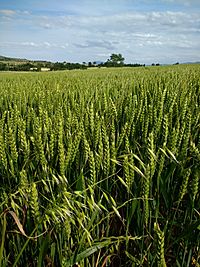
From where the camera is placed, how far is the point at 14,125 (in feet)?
3.59

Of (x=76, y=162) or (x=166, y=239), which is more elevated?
(x=76, y=162)

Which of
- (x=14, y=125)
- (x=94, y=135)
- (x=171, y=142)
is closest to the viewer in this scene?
(x=171, y=142)

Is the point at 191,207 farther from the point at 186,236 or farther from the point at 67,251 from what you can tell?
the point at 67,251

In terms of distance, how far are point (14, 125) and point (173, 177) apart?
24.5 inches

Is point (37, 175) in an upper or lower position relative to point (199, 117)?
lower

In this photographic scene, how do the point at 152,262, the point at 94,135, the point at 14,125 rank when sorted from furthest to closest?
1. the point at 14,125
2. the point at 94,135
3. the point at 152,262

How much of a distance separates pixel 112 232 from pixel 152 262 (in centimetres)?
20

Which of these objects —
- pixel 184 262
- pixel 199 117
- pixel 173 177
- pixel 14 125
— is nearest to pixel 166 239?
pixel 184 262

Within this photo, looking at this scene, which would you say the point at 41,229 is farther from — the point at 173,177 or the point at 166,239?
the point at 173,177

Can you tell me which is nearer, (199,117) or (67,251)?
(67,251)

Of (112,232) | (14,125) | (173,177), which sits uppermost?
(14,125)

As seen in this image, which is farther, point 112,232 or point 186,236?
point 112,232

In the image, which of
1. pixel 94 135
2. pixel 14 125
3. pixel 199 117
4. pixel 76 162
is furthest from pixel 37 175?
pixel 199 117

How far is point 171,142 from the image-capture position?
0.77 metres
